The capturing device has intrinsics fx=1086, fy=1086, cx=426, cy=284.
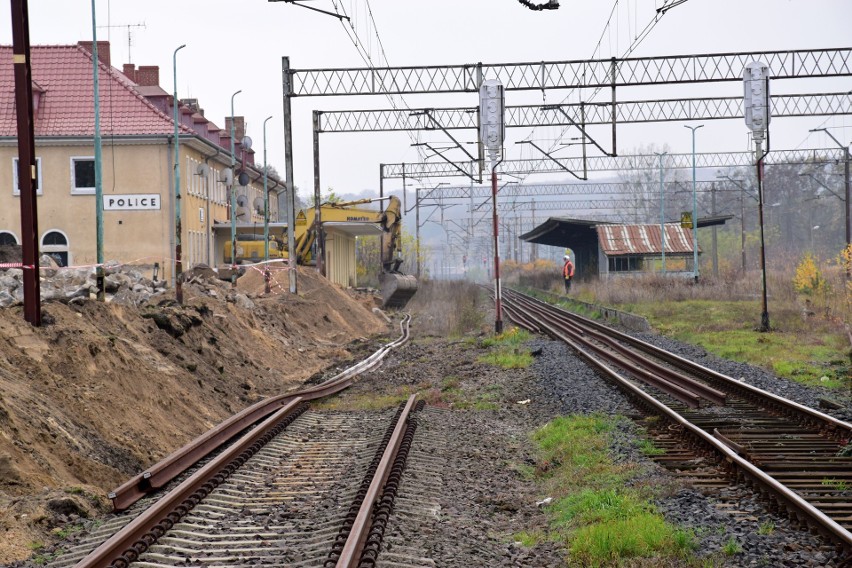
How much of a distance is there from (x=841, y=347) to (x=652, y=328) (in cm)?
1040

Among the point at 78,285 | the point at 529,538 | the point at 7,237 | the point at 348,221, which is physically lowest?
the point at 529,538

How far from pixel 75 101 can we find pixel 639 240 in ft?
110

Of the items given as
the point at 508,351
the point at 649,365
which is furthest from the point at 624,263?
the point at 649,365

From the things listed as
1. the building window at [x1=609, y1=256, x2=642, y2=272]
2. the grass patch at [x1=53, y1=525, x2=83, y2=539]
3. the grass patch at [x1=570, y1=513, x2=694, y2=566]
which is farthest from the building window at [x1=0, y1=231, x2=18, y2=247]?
the grass patch at [x1=570, y1=513, x2=694, y2=566]

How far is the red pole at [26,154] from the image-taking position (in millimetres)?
13805

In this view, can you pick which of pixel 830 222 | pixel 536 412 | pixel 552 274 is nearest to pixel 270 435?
pixel 536 412

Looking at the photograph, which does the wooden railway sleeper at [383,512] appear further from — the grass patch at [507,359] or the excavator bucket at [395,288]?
the excavator bucket at [395,288]

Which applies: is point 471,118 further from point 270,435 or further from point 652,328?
point 270,435

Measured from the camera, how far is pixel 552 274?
8319cm

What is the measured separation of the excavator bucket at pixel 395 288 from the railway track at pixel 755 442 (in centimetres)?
3054

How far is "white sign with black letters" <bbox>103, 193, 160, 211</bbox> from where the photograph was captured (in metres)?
42.8

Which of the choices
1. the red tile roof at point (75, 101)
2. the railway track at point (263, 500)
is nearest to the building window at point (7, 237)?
the red tile roof at point (75, 101)

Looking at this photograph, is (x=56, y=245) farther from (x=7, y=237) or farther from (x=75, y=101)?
(x=75, y=101)

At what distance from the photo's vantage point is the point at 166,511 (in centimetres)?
895
